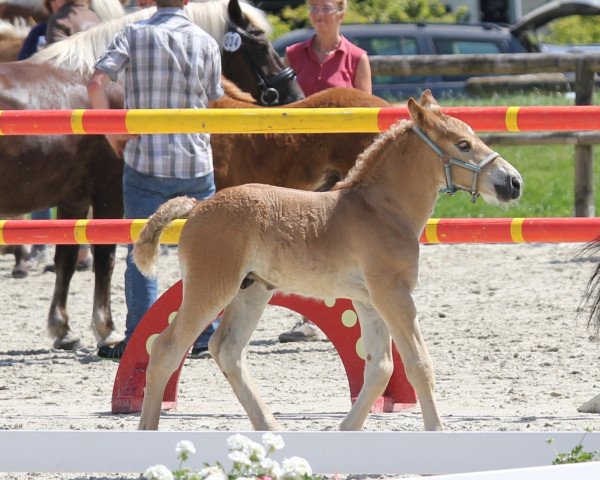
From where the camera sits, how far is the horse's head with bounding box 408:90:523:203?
16.1ft

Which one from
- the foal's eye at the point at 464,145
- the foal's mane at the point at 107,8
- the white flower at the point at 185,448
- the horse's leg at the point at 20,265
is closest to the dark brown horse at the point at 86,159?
the foal's mane at the point at 107,8

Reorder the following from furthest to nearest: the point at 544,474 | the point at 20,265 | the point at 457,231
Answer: the point at 20,265
the point at 457,231
the point at 544,474

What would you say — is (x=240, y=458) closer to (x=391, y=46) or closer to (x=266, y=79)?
(x=266, y=79)

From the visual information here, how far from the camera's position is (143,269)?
5.12 metres


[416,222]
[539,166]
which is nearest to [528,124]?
[416,222]

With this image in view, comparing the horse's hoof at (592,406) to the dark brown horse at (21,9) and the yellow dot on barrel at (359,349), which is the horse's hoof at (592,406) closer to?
the yellow dot on barrel at (359,349)

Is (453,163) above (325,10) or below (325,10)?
below

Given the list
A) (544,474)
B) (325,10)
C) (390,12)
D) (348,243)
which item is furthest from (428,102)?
(390,12)

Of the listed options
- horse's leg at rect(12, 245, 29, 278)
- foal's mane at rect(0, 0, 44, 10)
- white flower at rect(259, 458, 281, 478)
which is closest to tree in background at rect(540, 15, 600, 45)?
foal's mane at rect(0, 0, 44, 10)

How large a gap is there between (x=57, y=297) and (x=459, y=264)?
140 inches

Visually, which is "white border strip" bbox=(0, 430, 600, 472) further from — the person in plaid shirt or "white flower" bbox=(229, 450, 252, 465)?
the person in plaid shirt

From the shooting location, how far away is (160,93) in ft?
21.1

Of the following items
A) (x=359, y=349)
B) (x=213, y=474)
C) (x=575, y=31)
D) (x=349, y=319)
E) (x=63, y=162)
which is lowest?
(x=575, y=31)

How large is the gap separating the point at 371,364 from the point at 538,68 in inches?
292
